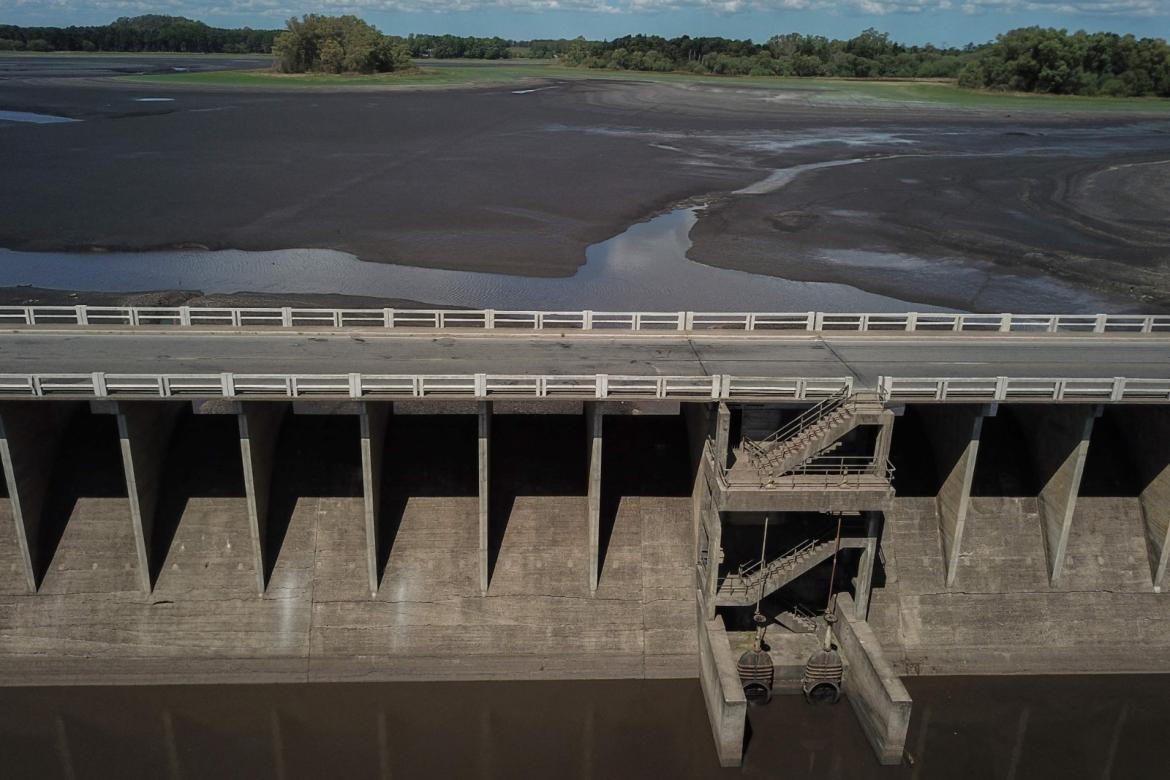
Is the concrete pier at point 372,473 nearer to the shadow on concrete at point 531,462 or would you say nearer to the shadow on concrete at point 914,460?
the shadow on concrete at point 531,462

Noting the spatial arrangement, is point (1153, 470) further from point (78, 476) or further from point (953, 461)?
point (78, 476)

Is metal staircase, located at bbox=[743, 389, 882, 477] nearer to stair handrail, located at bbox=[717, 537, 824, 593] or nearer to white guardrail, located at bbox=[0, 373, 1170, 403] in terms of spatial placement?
white guardrail, located at bbox=[0, 373, 1170, 403]

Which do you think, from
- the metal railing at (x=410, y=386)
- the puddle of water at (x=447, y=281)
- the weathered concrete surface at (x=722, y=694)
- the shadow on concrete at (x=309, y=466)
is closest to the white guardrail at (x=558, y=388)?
the metal railing at (x=410, y=386)

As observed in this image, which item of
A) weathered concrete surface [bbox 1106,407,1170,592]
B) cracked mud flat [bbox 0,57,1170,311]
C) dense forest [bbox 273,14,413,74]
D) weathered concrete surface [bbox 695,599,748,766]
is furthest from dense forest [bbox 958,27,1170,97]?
weathered concrete surface [bbox 695,599,748,766]

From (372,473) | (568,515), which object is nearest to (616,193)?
(568,515)

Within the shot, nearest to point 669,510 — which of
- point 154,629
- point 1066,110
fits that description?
point 154,629

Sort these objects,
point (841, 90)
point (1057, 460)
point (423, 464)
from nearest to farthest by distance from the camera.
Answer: point (1057, 460) → point (423, 464) → point (841, 90)

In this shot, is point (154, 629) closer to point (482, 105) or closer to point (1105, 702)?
point (1105, 702)
